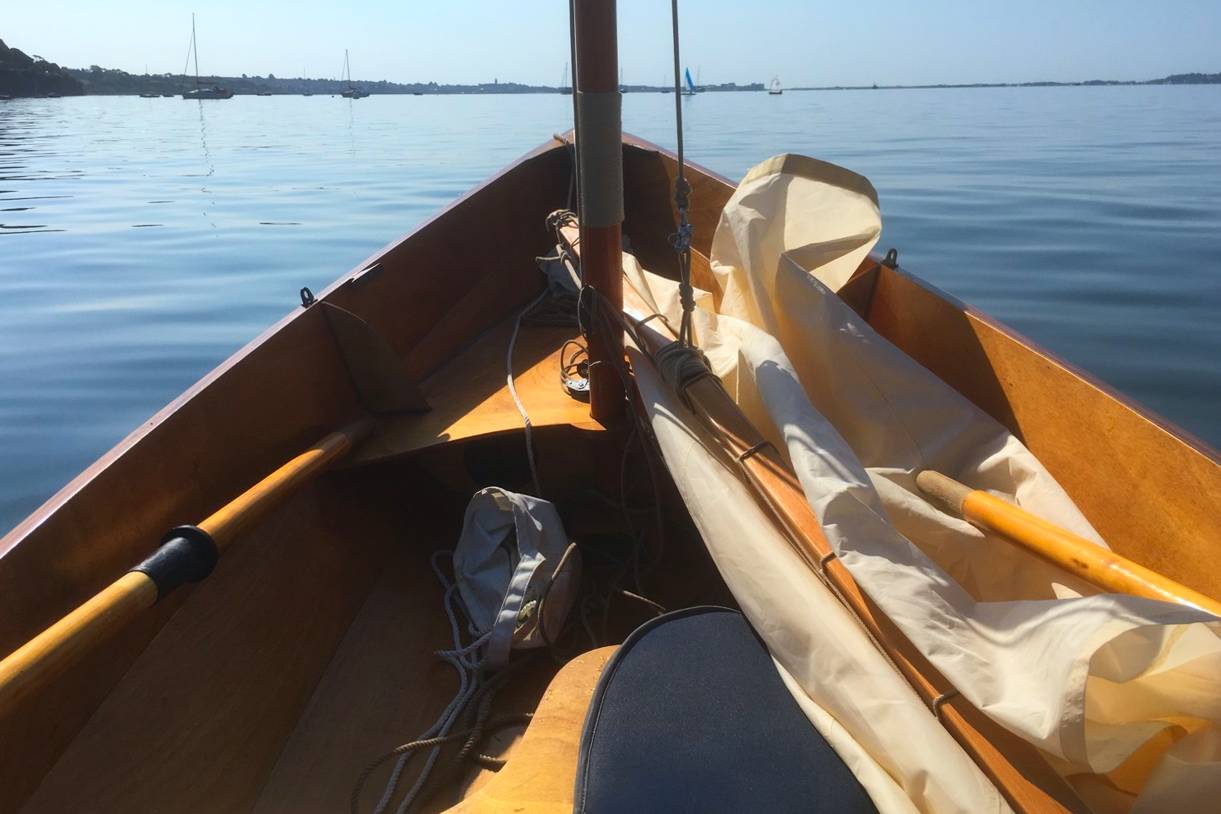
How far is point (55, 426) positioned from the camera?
4496 millimetres

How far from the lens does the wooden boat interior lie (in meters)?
1.43

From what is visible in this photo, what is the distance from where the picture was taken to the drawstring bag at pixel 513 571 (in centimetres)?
190

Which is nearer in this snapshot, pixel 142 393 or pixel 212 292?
pixel 142 393

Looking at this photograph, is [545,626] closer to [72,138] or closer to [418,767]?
[418,767]

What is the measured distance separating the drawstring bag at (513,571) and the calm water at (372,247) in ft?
9.33

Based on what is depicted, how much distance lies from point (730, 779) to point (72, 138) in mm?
26865

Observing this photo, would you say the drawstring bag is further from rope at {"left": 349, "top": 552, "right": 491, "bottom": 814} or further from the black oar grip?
the black oar grip

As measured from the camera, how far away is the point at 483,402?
8.33 feet

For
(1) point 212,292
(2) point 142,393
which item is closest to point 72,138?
(1) point 212,292

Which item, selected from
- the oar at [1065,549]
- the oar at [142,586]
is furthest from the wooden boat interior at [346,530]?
the oar at [1065,549]

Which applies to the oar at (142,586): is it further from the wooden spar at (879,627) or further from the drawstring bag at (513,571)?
the wooden spar at (879,627)

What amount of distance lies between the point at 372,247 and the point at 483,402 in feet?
21.6

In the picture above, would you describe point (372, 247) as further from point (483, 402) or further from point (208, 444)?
point (208, 444)

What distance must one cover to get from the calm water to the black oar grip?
110 inches
